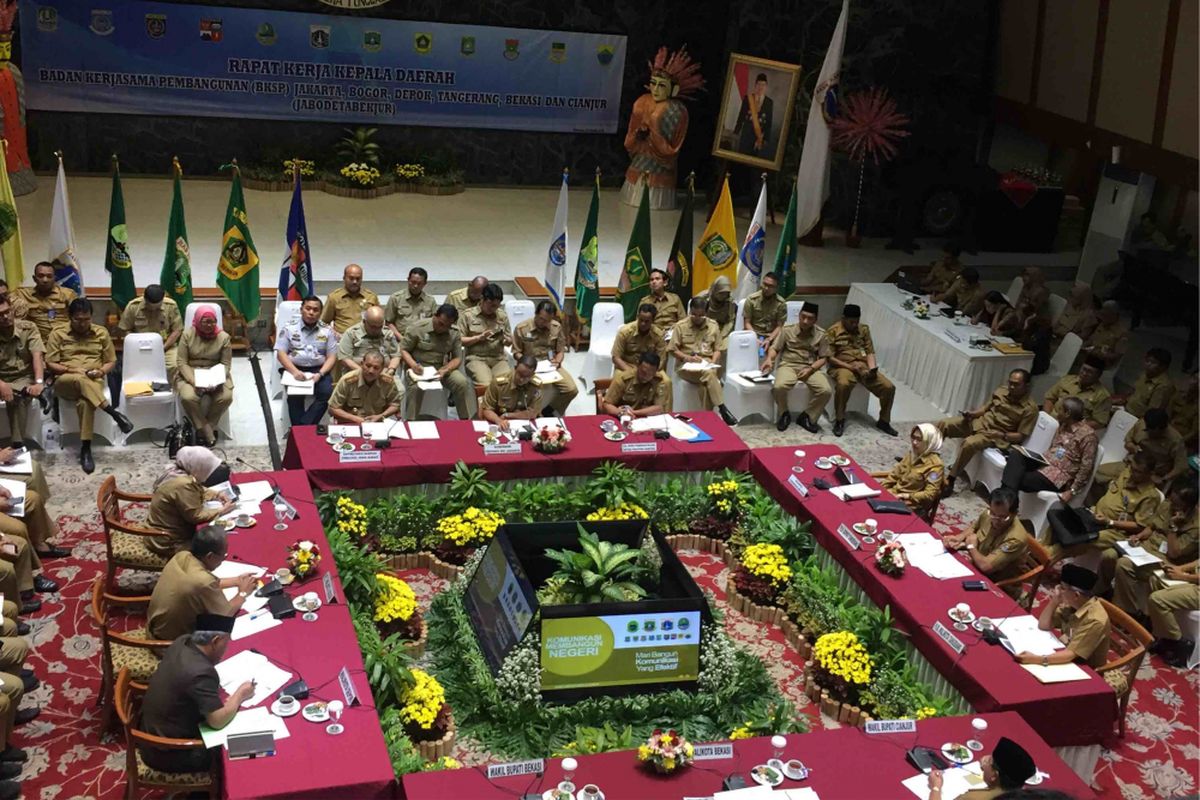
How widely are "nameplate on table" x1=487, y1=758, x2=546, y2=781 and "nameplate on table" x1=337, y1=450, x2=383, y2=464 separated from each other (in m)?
3.19

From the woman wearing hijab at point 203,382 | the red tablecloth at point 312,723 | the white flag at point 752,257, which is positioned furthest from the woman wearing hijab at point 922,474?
the woman wearing hijab at point 203,382

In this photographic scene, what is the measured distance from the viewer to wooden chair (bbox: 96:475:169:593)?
6.82 m

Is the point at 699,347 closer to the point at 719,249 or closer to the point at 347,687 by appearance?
the point at 719,249

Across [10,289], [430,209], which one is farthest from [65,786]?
[430,209]

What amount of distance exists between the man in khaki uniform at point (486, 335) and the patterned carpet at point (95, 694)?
2461 millimetres

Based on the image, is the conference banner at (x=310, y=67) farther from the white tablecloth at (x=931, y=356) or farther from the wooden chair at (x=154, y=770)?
the wooden chair at (x=154, y=770)

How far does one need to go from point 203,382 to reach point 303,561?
10.4 feet

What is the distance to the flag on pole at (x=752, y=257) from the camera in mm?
11727

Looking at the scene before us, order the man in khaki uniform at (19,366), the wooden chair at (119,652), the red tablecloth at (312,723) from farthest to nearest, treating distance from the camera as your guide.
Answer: the man in khaki uniform at (19,366), the wooden chair at (119,652), the red tablecloth at (312,723)

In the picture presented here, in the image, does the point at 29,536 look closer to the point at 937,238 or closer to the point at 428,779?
the point at 428,779

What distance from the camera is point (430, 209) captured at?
50.8 ft

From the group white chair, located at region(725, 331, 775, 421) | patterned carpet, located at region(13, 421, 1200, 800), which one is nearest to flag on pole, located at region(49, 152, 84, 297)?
patterned carpet, located at region(13, 421, 1200, 800)

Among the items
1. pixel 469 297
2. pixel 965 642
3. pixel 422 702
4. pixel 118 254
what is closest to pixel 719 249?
pixel 469 297

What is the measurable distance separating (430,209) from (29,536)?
8698 millimetres
